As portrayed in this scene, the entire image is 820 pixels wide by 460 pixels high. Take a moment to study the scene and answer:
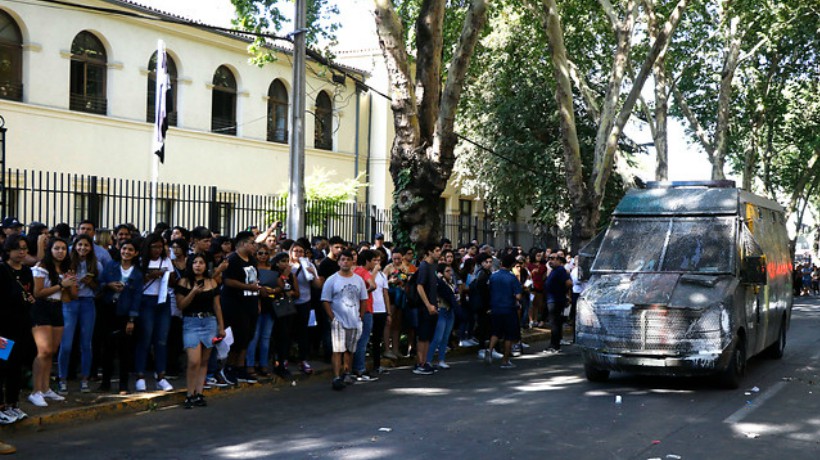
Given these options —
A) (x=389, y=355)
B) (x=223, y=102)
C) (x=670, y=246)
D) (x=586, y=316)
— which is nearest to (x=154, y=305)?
(x=389, y=355)

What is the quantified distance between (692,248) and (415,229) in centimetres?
513

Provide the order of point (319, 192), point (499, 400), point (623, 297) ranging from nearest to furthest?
point (499, 400)
point (623, 297)
point (319, 192)

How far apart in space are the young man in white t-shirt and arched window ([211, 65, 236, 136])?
19.5m

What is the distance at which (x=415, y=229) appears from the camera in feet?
50.5

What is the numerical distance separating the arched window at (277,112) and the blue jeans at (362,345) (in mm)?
20674

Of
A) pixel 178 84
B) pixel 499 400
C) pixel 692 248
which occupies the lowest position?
pixel 499 400

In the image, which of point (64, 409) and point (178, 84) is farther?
point (178, 84)

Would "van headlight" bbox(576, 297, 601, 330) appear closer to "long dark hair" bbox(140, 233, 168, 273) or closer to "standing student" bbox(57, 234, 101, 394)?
"long dark hair" bbox(140, 233, 168, 273)

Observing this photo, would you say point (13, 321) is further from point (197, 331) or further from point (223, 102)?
point (223, 102)

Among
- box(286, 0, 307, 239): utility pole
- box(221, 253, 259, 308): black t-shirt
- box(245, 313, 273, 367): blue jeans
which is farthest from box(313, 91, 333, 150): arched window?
box(221, 253, 259, 308): black t-shirt

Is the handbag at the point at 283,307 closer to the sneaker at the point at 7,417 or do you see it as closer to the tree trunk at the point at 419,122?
the sneaker at the point at 7,417

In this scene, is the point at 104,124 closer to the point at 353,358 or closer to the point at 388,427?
the point at 353,358

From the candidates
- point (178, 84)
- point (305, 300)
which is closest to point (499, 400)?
point (305, 300)

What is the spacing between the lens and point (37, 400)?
881 cm
